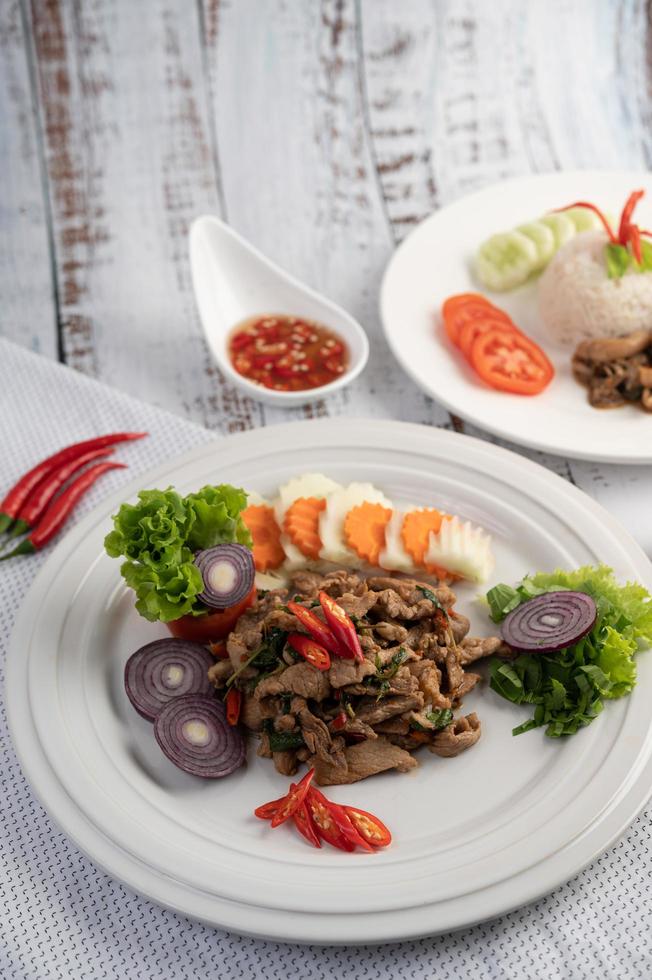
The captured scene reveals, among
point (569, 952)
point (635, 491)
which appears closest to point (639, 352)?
point (635, 491)

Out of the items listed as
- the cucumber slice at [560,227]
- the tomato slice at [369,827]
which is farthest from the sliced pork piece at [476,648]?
the cucumber slice at [560,227]

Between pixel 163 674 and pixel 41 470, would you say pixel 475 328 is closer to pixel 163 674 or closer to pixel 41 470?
pixel 41 470

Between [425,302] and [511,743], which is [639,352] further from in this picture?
[511,743]

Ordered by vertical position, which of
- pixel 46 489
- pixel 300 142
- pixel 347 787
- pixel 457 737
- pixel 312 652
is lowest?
pixel 347 787

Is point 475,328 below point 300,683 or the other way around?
the other way around

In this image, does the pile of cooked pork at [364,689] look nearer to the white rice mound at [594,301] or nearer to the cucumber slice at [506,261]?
the white rice mound at [594,301]

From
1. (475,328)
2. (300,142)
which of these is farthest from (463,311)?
(300,142)
